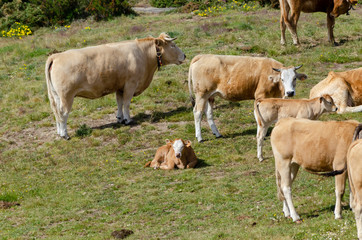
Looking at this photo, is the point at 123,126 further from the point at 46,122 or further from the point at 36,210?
the point at 36,210

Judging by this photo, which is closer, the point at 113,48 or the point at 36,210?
the point at 36,210

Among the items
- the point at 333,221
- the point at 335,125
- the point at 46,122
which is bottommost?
the point at 46,122

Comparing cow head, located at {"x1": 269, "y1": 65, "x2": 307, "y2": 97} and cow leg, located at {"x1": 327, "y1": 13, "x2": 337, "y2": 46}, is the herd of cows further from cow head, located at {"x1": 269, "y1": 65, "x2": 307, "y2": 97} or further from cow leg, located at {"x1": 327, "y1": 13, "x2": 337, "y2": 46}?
cow leg, located at {"x1": 327, "y1": 13, "x2": 337, "y2": 46}

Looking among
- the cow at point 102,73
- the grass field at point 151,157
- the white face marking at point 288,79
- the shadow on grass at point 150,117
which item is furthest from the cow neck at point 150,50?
the white face marking at point 288,79

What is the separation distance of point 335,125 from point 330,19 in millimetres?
15870

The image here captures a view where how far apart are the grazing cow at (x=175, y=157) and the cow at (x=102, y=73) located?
3.94 metres

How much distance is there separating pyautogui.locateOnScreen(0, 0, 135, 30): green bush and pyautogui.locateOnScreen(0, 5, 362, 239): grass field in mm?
6433

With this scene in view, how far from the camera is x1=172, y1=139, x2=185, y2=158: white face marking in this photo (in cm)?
1518

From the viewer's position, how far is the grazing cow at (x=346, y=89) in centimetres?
1692

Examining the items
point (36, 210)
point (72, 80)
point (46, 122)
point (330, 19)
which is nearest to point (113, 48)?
point (72, 80)

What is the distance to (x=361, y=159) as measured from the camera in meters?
8.79

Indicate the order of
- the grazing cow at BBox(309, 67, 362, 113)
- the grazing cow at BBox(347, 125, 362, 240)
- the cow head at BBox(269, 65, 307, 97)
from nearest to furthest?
the grazing cow at BBox(347, 125, 362, 240)
the cow head at BBox(269, 65, 307, 97)
the grazing cow at BBox(309, 67, 362, 113)

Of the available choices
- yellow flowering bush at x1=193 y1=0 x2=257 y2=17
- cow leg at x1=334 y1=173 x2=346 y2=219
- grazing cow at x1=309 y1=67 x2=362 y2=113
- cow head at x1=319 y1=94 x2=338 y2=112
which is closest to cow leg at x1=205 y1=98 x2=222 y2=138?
grazing cow at x1=309 y1=67 x2=362 y2=113

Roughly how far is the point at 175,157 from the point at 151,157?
1246 mm
